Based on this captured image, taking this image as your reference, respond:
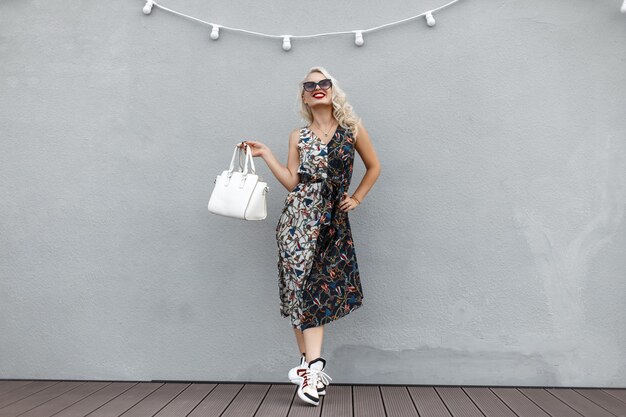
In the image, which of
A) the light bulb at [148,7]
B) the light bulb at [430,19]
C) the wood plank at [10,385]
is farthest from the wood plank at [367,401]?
the light bulb at [148,7]

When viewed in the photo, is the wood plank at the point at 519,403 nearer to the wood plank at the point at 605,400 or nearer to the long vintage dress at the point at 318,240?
the wood plank at the point at 605,400

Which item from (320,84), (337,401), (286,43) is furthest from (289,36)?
(337,401)

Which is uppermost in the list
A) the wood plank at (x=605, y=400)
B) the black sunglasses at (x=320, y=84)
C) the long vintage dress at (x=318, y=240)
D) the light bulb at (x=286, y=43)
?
the light bulb at (x=286, y=43)

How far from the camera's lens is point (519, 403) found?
263 cm

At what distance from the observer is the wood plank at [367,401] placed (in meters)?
2.49

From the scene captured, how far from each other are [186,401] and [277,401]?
14.3 inches

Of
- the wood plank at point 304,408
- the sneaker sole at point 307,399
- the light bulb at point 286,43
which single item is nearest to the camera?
the wood plank at point 304,408

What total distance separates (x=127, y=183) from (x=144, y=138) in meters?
0.22

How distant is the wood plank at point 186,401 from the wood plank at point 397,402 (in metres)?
0.75

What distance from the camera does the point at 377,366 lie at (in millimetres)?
2984

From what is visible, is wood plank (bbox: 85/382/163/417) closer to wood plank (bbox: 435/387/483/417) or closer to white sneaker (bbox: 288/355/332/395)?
white sneaker (bbox: 288/355/332/395)

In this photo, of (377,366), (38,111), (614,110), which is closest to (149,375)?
(377,366)

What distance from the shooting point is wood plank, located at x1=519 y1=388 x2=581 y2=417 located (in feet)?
8.13

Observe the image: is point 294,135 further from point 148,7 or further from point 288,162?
point 148,7
